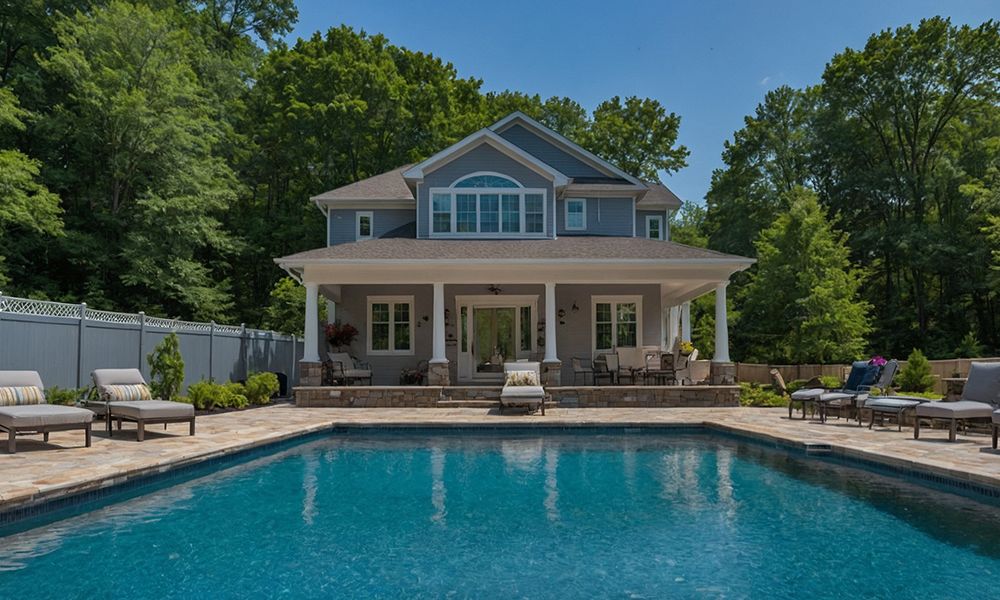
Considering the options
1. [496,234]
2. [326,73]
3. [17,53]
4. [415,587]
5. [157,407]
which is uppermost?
[326,73]

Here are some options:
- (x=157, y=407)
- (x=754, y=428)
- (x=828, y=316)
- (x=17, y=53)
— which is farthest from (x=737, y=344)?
(x=17, y=53)

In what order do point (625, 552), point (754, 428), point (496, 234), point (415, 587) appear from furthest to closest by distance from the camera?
point (496, 234)
point (754, 428)
point (625, 552)
point (415, 587)

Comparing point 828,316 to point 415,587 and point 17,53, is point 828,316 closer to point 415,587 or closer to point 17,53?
point 415,587

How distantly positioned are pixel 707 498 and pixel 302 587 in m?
4.75

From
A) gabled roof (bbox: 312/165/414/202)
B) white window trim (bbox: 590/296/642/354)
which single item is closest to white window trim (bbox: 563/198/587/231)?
white window trim (bbox: 590/296/642/354)

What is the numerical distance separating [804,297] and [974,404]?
53.1 ft

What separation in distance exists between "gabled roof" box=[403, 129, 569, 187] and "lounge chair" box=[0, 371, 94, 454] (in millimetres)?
11396

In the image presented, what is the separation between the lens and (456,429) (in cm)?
1259

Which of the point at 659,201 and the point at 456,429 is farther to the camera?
the point at 659,201

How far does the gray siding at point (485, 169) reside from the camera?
19.0m

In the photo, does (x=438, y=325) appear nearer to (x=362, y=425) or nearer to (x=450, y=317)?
(x=450, y=317)

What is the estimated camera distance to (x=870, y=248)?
31.4 metres

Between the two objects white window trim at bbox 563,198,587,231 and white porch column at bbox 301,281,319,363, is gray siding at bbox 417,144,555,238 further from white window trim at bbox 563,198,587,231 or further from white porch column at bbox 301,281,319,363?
white porch column at bbox 301,281,319,363

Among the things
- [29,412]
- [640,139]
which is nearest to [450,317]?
[29,412]
